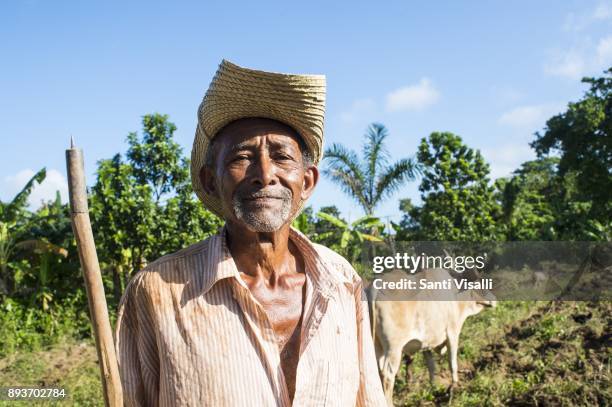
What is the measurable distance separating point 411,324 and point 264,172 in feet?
20.2

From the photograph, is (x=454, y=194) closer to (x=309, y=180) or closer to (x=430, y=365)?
(x=430, y=365)

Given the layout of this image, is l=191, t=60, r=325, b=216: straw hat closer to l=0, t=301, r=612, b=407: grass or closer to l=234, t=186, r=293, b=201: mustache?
l=234, t=186, r=293, b=201: mustache

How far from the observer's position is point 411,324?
7.54 m

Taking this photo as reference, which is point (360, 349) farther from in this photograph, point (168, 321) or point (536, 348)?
point (536, 348)

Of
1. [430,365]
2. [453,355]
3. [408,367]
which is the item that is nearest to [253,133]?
[453,355]

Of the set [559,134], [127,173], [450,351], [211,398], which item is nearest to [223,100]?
[211,398]

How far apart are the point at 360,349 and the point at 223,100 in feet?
3.01

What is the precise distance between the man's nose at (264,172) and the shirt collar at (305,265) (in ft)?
0.75

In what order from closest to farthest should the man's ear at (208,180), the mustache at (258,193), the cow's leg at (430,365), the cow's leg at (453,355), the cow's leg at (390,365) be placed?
the mustache at (258,193) → the man's ear at (208,180) → the cow's leg at (390,365) → the cow's leg at (453,355) → the cow's leg at (430,365)

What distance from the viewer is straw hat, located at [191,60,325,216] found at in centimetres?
180

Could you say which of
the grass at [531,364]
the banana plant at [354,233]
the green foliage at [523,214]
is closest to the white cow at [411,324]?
the grass at [531,364]

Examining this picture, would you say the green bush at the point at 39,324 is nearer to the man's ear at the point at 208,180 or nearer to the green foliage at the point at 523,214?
the man's ear at the point at 208,180

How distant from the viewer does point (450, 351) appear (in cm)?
783

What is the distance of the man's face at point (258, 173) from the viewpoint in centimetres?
178
